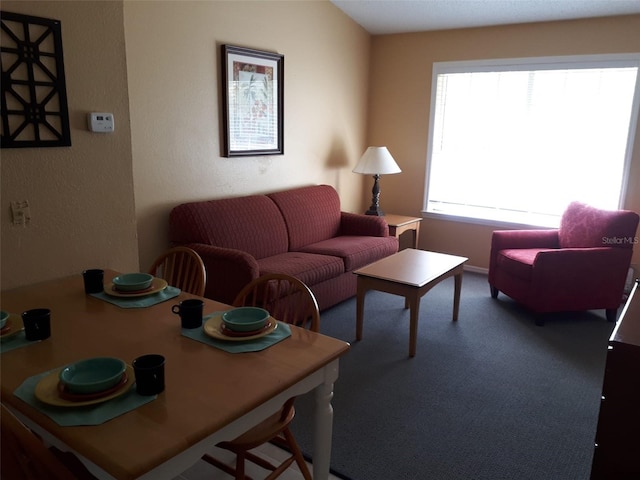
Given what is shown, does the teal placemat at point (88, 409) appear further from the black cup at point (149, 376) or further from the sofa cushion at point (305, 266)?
the sofa cushion at point (305, 266)

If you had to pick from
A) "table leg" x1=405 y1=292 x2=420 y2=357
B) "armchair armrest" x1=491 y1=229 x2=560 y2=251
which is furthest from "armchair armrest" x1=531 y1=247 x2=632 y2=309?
"table leg" x1=405 y1=292 x2=420 y2=357

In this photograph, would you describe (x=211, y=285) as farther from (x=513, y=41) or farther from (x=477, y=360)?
(x=513, y=41)

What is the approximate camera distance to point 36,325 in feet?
4.91

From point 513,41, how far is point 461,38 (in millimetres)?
500

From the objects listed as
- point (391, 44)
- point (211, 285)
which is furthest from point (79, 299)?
point (391, 44)

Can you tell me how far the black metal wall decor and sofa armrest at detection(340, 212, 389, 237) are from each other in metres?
2.84

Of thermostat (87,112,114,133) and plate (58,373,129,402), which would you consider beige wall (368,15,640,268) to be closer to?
thermostat (87,112,114,133)

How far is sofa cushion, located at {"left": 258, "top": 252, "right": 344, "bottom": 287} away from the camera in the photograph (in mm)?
3389

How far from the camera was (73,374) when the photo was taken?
1.26 meters

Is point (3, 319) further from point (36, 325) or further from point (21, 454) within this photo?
point (21, 454)

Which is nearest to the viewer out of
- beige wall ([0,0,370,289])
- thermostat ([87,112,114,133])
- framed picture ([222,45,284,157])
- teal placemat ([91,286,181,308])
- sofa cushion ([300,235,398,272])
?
teal placemat ([91,286,181,308])

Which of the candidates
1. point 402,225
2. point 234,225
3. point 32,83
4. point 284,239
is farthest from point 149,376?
point 402,225

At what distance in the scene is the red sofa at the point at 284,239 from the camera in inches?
126

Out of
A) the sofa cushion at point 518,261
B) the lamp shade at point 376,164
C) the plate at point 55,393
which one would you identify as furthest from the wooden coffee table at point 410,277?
the plate at point 55,393
